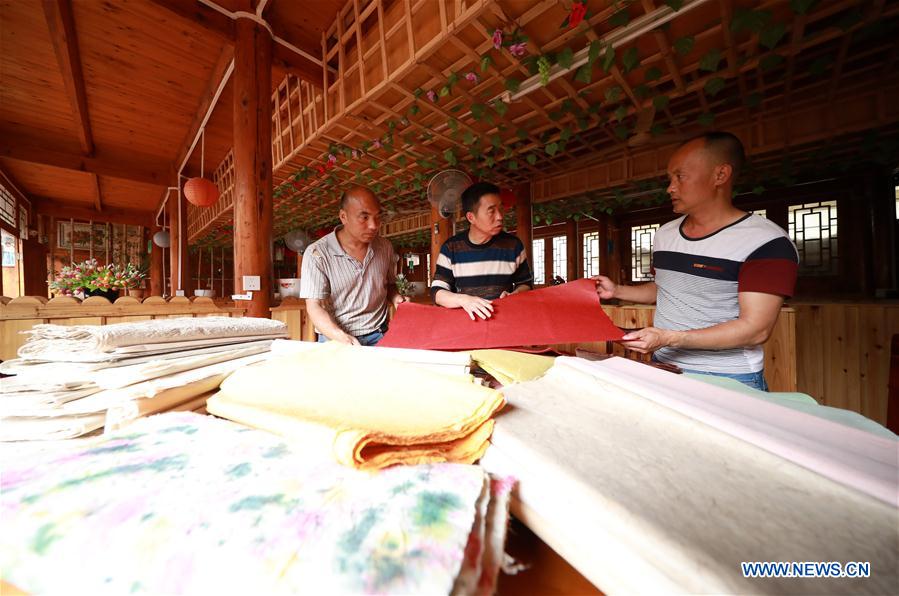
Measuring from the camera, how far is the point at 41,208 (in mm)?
9742

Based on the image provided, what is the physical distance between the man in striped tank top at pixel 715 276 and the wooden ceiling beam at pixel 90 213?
15199 mm

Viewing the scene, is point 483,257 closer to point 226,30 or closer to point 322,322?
point 322,322

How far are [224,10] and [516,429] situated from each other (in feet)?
16.3

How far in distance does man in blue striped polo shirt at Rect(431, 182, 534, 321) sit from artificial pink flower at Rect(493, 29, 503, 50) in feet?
4.62

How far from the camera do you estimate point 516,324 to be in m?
1.25

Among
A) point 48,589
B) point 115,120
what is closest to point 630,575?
point 48,589

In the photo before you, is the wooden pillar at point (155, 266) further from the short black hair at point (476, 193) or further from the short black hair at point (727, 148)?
the short black hair at point (727, 148)

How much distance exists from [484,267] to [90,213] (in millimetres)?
14423

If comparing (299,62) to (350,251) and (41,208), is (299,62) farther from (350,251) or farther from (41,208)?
(41,208)

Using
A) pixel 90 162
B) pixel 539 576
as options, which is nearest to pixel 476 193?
pixel 539 576

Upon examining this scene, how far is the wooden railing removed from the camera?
2383mm

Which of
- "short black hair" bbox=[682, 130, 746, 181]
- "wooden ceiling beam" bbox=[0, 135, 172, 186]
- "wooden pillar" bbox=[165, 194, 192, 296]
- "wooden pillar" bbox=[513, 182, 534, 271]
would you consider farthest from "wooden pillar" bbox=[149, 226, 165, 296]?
"short black hair" bbox=[682, 130, 746, 181]

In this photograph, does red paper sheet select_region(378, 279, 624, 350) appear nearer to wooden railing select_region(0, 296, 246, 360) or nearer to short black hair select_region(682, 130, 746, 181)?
short black hair select_region(682, 130, 746, 181)

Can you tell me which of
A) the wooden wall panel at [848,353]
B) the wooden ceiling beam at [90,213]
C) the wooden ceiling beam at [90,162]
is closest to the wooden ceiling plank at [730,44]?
the wooden wall panel at [848,353]
